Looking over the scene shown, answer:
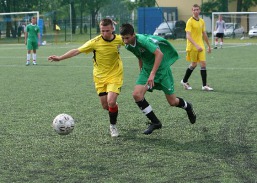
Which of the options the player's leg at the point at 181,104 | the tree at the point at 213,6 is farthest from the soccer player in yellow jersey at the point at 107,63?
the tree at the point at 213,6

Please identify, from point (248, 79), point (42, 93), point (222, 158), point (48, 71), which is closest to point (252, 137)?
point (222, 158)

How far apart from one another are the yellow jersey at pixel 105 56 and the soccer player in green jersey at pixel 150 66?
300 millimetres

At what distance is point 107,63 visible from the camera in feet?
25.6

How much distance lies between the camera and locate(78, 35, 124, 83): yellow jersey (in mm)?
7672

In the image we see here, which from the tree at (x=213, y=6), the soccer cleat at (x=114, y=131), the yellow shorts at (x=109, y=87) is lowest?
the soccer cleat at (x=114, y=131)

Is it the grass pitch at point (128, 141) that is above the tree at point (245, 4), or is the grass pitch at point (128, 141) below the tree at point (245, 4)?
below

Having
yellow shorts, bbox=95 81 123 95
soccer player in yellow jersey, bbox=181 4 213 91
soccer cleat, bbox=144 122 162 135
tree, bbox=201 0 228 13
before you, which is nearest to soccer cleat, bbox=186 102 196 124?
soccer cleat, bbox=144 122 162 135

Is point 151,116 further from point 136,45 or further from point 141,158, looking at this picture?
point 141,158

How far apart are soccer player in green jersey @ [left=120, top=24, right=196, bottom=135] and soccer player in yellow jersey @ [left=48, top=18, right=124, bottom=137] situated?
0.29m

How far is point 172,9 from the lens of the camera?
57531mm

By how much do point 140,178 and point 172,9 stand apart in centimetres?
5316

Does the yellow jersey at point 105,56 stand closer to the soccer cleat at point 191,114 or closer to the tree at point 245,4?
the soccer cleat at point 191,114

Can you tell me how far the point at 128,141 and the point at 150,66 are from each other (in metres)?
1.14

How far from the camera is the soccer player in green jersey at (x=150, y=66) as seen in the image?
23.8ft
